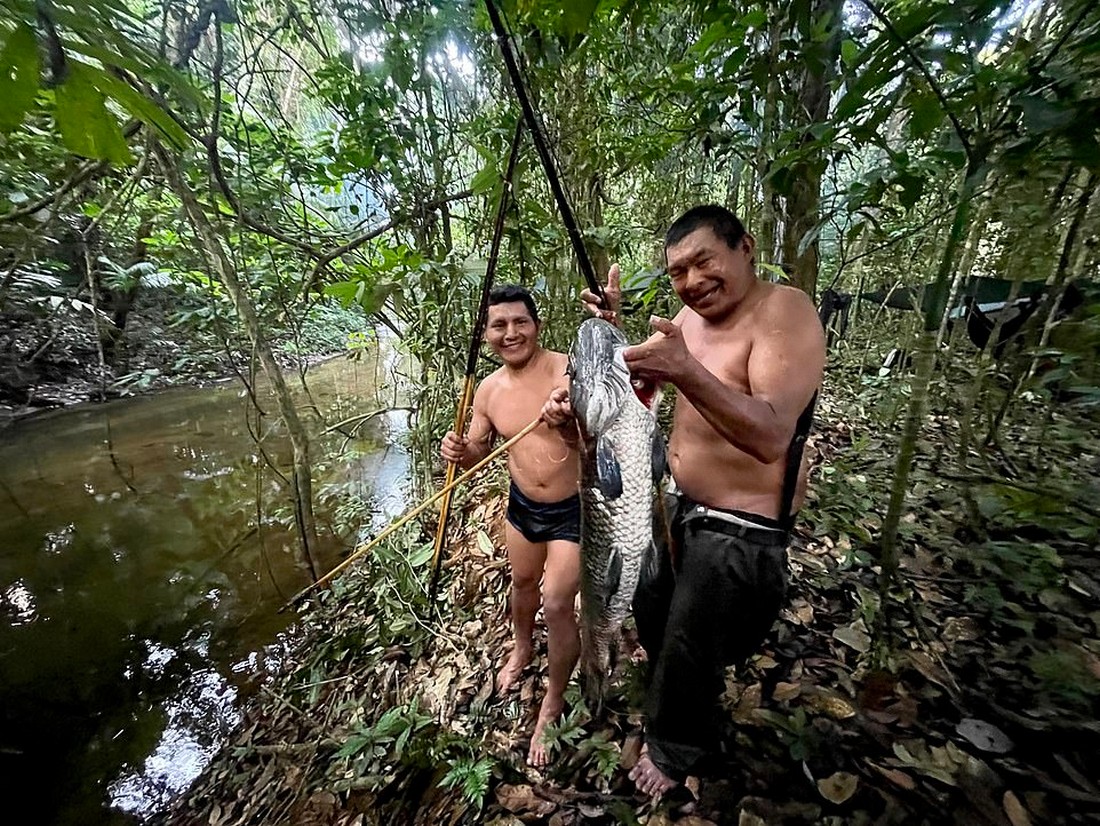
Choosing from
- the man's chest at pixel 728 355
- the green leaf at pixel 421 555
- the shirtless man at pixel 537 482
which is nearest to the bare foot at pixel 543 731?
the shirtless man at pixel 537 482

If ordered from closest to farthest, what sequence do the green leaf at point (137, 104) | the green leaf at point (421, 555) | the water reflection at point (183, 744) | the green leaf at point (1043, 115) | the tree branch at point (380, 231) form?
the green leaf at point (137, 104) → the green leaf at point (1043, 115) → the water reflection at point (183, 744) → the tree branch at point (380, 231) → the green leaf at point (421, 555)

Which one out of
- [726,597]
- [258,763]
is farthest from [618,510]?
[258,763]

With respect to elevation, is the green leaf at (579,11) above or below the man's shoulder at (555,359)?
above

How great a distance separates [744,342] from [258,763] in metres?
3.76

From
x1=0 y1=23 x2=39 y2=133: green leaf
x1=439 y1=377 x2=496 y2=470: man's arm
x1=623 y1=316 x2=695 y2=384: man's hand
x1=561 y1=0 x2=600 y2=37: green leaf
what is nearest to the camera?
x1=0 y1=23 x2=39 y2=133: green leaf

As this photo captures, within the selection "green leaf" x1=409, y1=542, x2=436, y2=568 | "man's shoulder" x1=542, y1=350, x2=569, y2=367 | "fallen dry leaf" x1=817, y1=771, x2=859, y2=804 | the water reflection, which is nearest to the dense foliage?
"man's shoulder" x1=542, y1=350, x2=569, y2=367

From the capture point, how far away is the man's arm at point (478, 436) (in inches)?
110

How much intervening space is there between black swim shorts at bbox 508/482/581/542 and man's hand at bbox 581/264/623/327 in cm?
93

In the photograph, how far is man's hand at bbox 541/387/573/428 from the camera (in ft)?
6.38

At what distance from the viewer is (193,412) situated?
10.3 meters

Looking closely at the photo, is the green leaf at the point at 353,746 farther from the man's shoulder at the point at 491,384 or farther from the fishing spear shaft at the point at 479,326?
the man's shoulder at the point at 491,384

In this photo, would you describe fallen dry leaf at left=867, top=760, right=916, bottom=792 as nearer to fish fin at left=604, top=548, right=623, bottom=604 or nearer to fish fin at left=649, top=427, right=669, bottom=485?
fish fin at left=604, top=548, right=623, bottom=604

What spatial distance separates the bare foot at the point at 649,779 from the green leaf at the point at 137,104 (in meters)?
2.55

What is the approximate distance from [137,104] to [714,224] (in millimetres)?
1572
